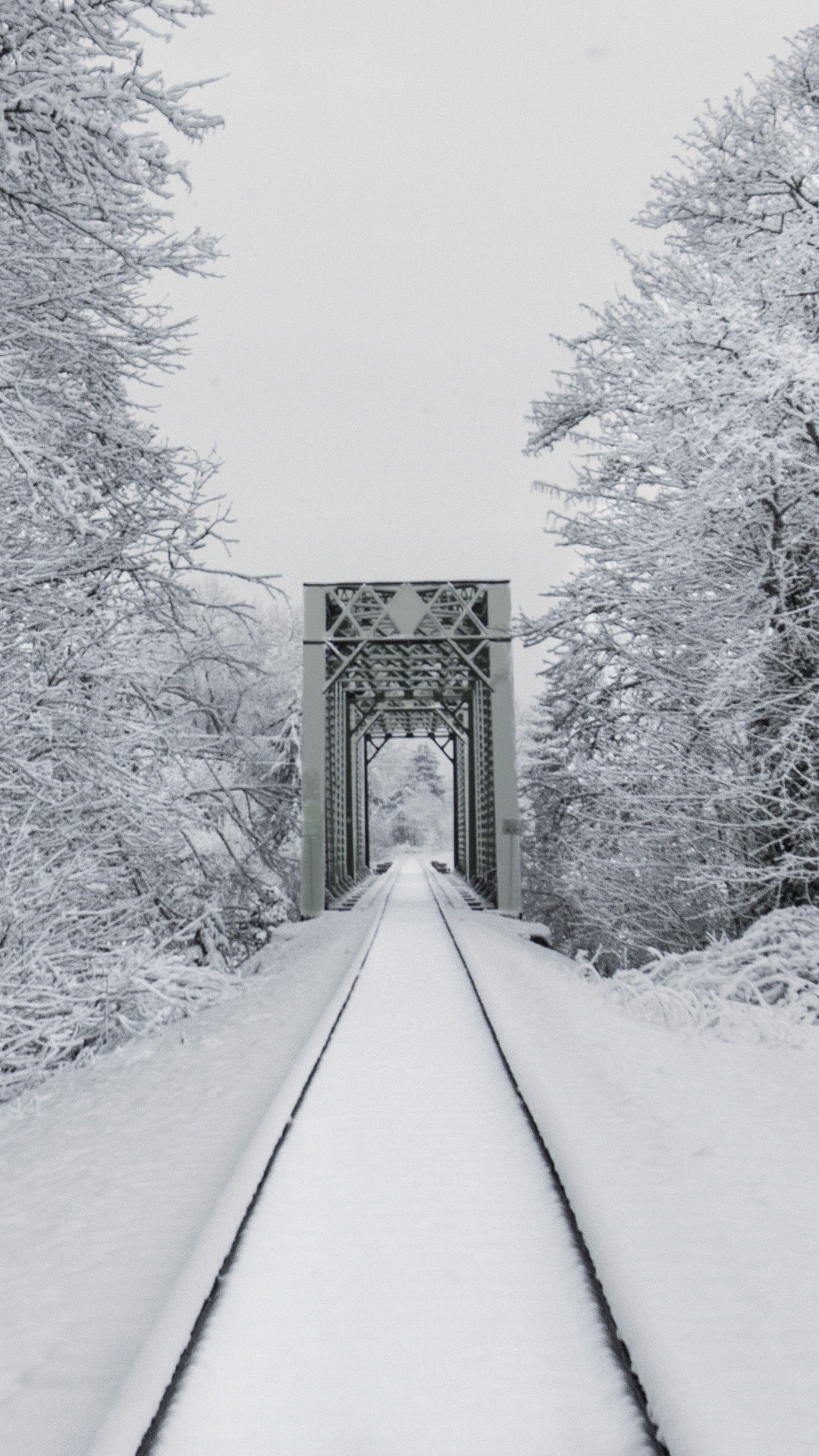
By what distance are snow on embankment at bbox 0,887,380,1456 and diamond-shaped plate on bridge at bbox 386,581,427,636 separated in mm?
10994

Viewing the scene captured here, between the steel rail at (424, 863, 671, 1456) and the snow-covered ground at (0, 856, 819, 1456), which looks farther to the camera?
the snow-covered ground at (0, 856, 819, 1456)

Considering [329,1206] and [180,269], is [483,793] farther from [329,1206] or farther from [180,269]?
[329,1206]

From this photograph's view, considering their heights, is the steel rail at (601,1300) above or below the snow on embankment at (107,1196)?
above

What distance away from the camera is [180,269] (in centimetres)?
582

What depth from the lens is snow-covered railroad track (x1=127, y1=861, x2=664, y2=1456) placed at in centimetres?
166

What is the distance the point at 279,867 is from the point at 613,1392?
8.13 m

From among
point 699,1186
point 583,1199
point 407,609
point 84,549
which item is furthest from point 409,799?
point 583,1199

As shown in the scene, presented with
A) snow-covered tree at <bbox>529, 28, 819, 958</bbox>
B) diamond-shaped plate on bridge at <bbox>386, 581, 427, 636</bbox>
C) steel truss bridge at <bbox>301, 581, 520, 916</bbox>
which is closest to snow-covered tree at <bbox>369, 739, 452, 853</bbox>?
steel truss bridge at <bbox>301, 581, 520, 916</bbox>

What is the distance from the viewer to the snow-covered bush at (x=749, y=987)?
5590 millimetres

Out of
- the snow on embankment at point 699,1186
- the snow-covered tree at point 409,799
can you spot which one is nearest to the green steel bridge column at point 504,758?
the snow on embankment at point 699,1186

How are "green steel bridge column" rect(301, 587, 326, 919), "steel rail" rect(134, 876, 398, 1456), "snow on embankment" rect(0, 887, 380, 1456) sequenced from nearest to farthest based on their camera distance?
"steel rail" rect(134, 876, 398, 1456), "snow on embankment" rect(0, 887, 380, 1456), "green steel bridge column" rect(301, 587, 326, 919)

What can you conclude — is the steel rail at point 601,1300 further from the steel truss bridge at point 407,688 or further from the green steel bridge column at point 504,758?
the green steel bridge column at point 504,758

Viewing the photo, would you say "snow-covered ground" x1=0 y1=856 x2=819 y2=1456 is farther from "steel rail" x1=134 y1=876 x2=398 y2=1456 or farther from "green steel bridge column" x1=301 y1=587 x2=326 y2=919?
"green steel bridge column" x1=301 y1=587 x2=326 y2=919

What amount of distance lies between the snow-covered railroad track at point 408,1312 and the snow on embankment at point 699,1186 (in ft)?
0.37
